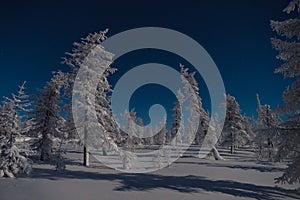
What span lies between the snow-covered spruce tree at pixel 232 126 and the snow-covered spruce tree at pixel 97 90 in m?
26.8

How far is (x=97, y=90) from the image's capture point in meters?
19.5

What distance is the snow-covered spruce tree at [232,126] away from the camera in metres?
38.8

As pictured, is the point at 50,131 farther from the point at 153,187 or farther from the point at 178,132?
the point at 178,132

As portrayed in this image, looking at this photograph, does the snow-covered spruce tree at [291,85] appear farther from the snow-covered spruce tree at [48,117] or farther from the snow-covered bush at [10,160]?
the snow-covered spruce tree at [48,117]

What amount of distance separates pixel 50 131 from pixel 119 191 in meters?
13.9

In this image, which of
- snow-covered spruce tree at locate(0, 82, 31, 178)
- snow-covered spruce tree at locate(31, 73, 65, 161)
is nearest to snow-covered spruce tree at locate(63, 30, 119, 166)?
snow-covered spruce tree at locate(31, 73, 65, 161)

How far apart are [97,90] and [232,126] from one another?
29171mm

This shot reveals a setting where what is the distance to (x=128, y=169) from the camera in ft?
59.0

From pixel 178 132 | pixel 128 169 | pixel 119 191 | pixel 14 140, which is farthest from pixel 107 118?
pixel 178 132

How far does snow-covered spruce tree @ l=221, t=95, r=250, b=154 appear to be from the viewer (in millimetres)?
38844

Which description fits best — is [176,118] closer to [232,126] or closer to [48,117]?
[232,126]

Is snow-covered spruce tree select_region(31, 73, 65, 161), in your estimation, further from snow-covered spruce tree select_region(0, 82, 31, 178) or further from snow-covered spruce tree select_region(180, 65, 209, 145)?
snow-covered spruce tree select_region(180, 65, 209, 145)

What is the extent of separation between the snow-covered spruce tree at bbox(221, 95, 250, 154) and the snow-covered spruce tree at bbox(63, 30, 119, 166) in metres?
26.8

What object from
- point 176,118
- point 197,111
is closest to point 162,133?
point 197,111
